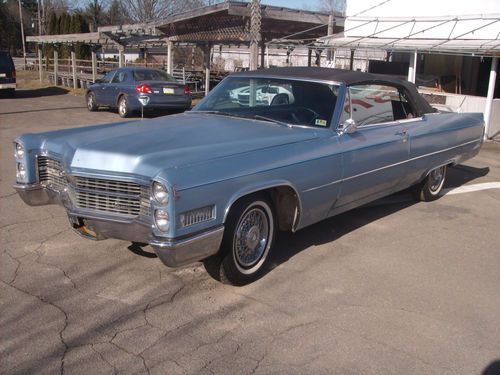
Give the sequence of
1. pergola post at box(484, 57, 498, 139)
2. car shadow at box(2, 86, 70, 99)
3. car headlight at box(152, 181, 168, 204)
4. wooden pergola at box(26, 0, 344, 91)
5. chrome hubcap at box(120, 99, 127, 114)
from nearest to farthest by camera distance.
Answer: car headlight at box(152, 181, 168, 204), pergola post at box(484, 57, 498, 139), chrome hubcap at box(120, 99, 127, 114), wooden pergola at box(26, 0, 344, 91), car shadow at box(2, 86, 70, 99)

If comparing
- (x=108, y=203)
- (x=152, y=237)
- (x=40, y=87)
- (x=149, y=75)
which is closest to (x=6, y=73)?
(x=40, y=87)

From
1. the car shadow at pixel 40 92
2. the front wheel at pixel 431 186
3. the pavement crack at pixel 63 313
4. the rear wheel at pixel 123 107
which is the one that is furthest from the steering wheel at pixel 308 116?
the car shadow at pixel 40 92

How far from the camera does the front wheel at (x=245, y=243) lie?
4.01 m

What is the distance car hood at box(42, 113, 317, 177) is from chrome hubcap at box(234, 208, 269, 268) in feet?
1.82

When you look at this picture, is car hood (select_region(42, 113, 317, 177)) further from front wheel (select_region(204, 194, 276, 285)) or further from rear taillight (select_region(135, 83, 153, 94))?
rear taillight (select_region(135, 83, 153, 94))

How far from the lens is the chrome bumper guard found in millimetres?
3527

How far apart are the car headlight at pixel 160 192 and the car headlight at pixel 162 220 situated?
73mm

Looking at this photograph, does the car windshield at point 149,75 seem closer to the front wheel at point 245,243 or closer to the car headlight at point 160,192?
the front wheel at point 245,243

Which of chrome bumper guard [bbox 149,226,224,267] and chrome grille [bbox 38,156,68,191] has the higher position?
chrome grille [bbox 38,156,68,191]

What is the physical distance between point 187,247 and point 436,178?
4.55 metres

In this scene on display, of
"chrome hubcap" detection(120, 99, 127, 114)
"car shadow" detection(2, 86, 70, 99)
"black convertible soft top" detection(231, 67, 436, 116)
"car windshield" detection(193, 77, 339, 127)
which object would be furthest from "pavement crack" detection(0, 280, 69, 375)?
"car shadow" detection(2, 86, 70, 99)

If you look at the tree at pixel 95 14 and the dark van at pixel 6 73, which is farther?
the tree at pixel 95 14

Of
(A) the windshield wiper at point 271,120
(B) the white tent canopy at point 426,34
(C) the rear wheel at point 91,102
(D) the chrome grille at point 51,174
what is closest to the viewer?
(D) the chrome grille at point 51,174

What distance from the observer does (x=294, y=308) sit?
3961 mm
